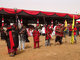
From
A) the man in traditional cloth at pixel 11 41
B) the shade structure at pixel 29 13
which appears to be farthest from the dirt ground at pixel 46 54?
the shade structure at pixel 29 13

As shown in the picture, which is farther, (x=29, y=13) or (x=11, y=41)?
(x=29, y=13)

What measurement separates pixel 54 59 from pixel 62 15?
13809mm

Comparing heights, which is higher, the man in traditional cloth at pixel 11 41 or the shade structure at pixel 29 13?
the shade structure at pixel 29 13

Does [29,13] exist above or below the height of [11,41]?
above

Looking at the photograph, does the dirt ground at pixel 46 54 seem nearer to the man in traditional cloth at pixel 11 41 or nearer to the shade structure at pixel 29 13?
the man in traditional cloth at pixel 11 41

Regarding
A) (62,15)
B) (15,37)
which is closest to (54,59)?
A: (15,37)

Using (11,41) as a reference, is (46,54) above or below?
below

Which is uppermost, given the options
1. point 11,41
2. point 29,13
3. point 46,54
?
point 29,13

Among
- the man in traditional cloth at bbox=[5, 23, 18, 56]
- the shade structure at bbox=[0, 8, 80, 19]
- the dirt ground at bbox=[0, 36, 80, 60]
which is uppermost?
the shade structure at bbox=[0, 8, 80, 19]

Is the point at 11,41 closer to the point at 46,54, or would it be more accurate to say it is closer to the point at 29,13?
the point at 46,54

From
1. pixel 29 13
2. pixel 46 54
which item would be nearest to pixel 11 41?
pixel 46 54

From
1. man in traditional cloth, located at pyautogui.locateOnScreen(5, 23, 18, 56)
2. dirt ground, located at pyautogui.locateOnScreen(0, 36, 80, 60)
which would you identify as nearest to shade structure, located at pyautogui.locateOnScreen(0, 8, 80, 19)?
man in traditional cloth, located at pyautogui.locateOnScreen(5, 23, 18, 56)

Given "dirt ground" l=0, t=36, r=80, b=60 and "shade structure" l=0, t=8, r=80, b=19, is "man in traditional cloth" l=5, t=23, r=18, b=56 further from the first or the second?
"shade structure" l=0, t=8, r=80, b=19

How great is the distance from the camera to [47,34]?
834 centimetres
